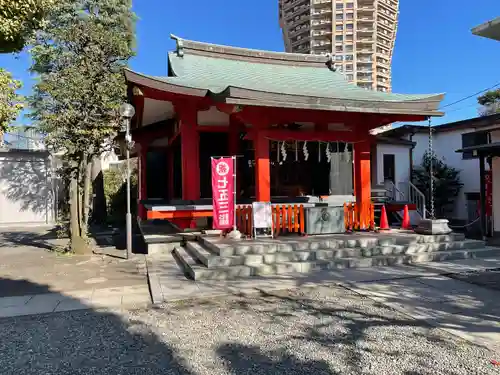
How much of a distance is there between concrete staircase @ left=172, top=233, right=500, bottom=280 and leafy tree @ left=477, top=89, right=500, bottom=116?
28.6 meters

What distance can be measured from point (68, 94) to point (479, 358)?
30.5 feet

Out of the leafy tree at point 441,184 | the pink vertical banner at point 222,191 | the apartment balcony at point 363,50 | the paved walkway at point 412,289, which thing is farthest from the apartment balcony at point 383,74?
the pink vertical banner at point 222,191

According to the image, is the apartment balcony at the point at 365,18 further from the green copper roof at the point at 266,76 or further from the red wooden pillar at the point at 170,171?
the red wooden pillar at the point at 170,171

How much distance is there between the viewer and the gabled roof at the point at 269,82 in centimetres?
776

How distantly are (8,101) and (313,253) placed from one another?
19.1 feet

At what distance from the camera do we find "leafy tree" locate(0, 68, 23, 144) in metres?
4.50

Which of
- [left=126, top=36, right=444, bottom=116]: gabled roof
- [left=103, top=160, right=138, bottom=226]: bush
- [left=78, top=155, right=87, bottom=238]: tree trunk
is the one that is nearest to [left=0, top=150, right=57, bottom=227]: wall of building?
[left=103, top=160, right=138, bottom=226]: bush

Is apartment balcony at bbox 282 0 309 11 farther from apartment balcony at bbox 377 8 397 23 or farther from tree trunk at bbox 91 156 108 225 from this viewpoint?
tree trunk at bbox 91 156 108 225

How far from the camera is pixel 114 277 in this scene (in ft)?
22.6

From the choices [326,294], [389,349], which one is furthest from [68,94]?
[389,349]

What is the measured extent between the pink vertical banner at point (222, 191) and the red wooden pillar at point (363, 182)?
365cm

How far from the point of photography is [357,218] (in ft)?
30.9

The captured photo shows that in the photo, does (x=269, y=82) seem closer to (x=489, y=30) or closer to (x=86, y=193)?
(x=86, y=193)

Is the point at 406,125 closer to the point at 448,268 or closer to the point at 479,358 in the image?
the point at 448,268
